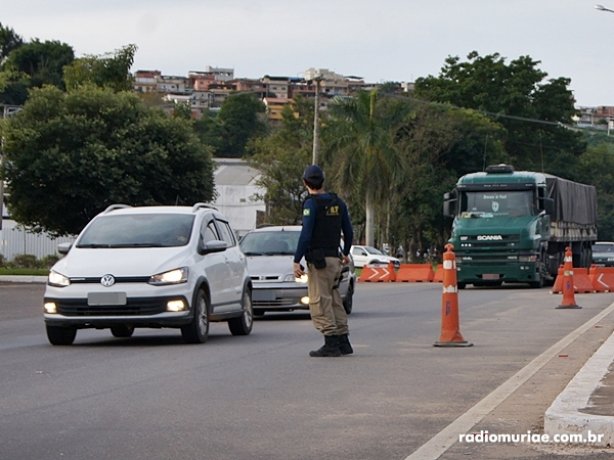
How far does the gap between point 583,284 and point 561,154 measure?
60279mm

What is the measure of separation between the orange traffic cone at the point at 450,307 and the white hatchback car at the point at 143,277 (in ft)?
9.65

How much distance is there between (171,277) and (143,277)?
34 cm

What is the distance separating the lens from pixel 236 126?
147 meters

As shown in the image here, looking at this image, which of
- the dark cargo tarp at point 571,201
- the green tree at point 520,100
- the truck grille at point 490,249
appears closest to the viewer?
the truck grille at point 490,249

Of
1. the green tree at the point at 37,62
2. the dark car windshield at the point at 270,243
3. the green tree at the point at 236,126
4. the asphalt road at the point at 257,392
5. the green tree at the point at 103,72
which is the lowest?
the asphalt road at the point at 257,392

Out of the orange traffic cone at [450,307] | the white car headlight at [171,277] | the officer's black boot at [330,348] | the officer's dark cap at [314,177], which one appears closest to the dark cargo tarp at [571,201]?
the orange traffic cone at [450,307]

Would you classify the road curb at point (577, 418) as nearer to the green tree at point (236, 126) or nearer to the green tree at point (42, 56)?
the green tree at point (42, 56)

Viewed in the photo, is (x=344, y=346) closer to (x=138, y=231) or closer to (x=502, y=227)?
(x=138, y=231)

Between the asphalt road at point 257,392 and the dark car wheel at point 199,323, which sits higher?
the dark car wheel at point 199,323

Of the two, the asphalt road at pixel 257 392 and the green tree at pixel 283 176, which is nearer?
the asphalt road at pixel 257 392

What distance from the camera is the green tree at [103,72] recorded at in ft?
179

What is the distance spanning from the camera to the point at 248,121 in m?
148

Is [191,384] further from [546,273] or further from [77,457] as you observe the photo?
[546,273]

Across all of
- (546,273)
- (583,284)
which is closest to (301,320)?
(583,284)
